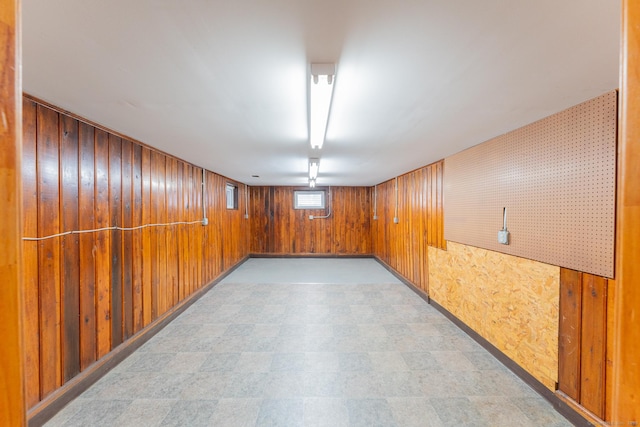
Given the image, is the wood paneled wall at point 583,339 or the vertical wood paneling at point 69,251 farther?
the vertical wood paneling at point 69,251

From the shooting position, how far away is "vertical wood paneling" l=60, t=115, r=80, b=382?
1718 mm

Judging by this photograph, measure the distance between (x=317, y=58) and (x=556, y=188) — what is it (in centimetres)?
186

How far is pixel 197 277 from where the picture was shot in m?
3.81

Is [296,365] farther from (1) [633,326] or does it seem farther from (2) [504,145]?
(2) [504,145]

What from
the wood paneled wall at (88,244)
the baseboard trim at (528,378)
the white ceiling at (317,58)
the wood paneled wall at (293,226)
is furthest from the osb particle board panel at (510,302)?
the wood paneled wall at (293,226)

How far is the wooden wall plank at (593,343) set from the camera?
1466mm

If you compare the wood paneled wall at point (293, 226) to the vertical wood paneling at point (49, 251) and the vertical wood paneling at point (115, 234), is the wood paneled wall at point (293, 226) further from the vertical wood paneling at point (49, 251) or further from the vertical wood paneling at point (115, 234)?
the vertical wood paneling at point (49, 251)

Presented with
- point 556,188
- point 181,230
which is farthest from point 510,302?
point 181,230

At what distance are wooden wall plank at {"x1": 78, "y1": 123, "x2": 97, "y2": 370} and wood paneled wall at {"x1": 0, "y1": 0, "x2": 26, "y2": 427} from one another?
1.88 metres

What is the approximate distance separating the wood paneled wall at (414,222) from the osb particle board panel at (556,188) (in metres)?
0.87

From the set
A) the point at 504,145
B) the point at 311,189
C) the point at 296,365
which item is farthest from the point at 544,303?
the point at 311,189

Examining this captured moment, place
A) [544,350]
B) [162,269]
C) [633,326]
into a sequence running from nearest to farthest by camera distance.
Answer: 1. [633,326]
2. [544,350]
3. [162,269]

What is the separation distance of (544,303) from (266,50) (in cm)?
243

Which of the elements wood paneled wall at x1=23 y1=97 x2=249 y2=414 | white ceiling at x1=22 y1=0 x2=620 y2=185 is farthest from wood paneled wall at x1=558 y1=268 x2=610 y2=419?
wood paneled wall at x1=23 y1=97 x2=249 y2=414
